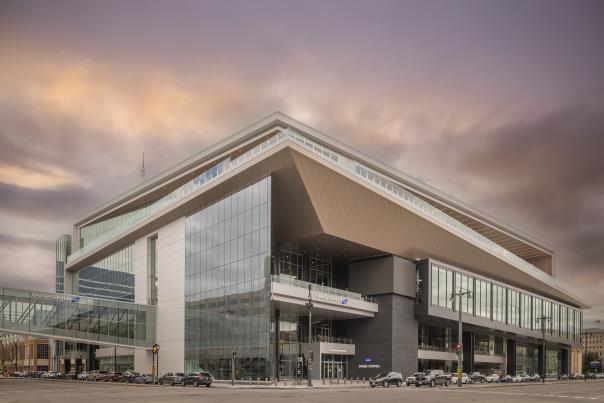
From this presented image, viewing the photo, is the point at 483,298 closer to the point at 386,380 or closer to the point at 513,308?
the point at 513,308

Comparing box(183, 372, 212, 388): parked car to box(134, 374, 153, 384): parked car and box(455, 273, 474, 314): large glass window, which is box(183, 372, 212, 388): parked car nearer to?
box(134, 374, 153, 384): parked car

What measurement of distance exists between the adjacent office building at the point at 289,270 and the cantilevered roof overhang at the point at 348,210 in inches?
5.9

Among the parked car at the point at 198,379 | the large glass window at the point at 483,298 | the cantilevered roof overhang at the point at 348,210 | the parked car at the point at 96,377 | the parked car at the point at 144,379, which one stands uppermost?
the cantilevered roof overhang at the point at 348,210

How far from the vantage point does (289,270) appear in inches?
2835

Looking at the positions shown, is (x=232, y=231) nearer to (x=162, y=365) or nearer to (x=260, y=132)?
(x=260, y=132)

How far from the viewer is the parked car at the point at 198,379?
55156 millimetres

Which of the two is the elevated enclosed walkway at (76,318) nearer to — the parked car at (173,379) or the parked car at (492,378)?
the parked car at (173,379)

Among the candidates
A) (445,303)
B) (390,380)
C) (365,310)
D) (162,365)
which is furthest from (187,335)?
(445,303)

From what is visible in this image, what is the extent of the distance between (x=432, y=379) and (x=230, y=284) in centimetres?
2310

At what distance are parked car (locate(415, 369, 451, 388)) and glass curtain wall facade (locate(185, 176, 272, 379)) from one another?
14.6m

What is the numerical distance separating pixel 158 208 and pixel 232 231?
593 inches

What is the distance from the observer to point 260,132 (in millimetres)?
69812

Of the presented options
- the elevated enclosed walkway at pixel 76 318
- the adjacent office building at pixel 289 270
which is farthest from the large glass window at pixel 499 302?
the elevated enclosed walkway at pixel 76 318

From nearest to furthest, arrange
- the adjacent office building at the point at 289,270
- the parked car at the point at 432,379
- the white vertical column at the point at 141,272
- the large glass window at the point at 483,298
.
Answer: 1. the parked car at the point at 432,379
2. the adjacent office building at the point at 289,270
3. the white vertical column at the point at 141,272
4. the large glass window at the point at 483,298
